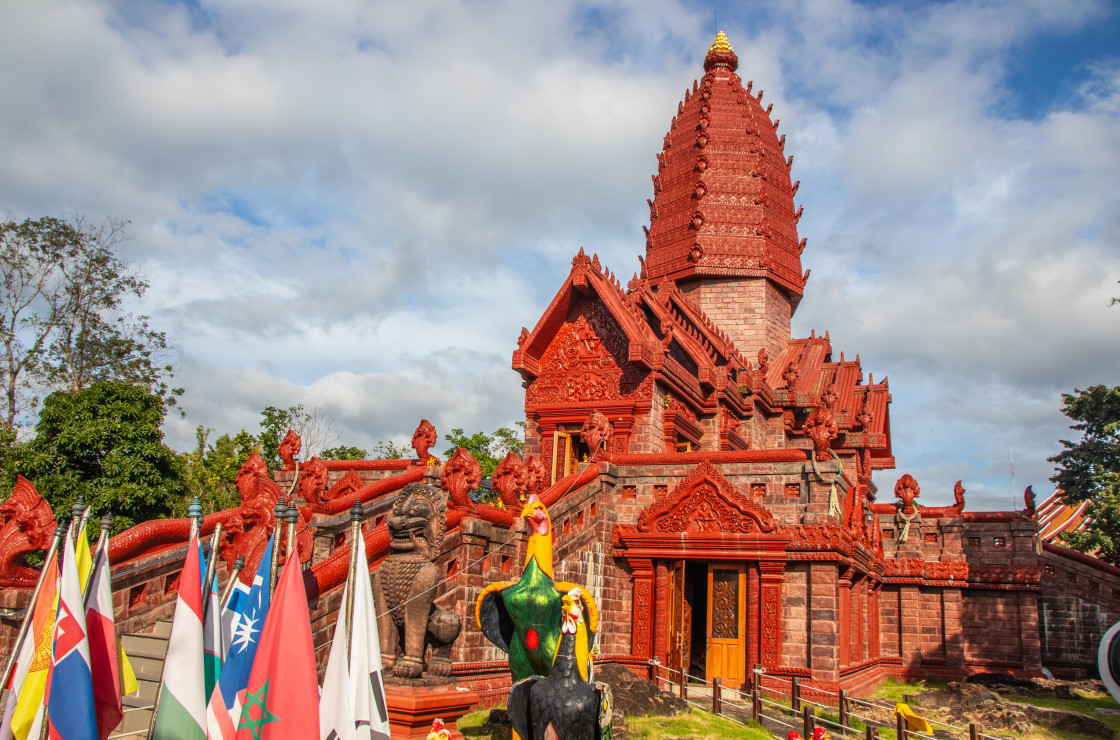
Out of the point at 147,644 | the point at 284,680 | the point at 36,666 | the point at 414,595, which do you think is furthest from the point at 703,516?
the point at 36,666

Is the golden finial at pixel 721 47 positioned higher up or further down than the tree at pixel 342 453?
higher up

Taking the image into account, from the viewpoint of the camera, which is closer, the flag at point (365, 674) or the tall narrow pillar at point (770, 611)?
the flag at point (365, 674)

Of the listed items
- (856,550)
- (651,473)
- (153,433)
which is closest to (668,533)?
(651,473)

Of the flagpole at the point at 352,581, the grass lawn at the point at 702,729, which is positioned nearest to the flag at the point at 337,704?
the flagpole at the point at 352,581

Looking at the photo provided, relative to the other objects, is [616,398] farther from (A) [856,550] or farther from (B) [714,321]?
(B) [714,321]

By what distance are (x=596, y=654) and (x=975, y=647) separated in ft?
30.3

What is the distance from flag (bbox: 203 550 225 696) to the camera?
21.4 ft

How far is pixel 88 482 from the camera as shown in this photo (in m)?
16.0

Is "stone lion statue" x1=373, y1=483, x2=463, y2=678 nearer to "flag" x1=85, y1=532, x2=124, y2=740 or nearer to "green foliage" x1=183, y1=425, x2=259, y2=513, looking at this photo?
"flag" x1=85, y1=532, x2=124, y2=740

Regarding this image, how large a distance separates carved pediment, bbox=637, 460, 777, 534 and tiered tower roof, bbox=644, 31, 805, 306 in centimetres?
1332

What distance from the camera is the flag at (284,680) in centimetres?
558

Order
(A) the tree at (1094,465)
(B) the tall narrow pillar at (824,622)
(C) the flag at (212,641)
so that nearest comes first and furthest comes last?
(C) the flag at (212,641) → (B) the tall narrow pillar at (824,622) → (A) the tree at (1094,465)

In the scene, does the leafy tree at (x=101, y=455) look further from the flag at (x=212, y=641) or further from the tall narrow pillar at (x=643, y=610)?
the flag at (x=212, y=641)

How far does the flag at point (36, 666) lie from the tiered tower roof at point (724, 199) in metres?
21.9
